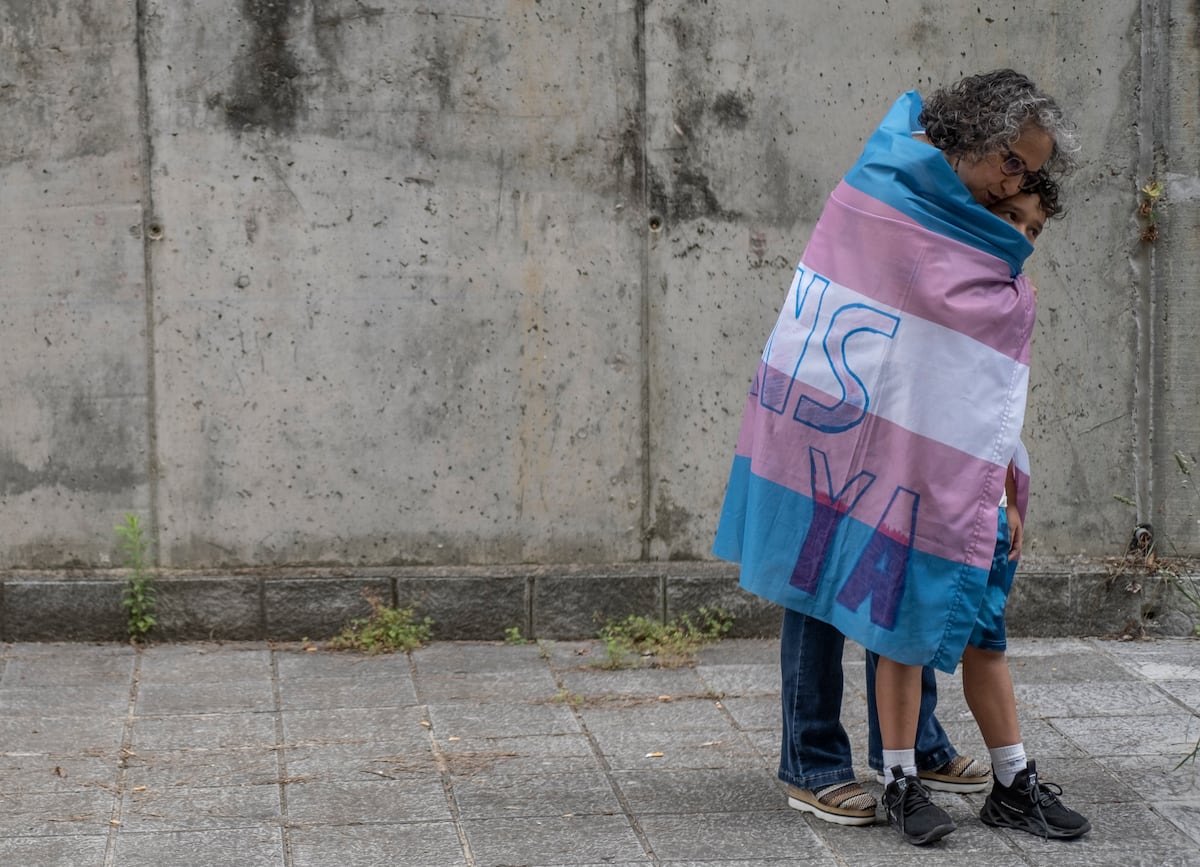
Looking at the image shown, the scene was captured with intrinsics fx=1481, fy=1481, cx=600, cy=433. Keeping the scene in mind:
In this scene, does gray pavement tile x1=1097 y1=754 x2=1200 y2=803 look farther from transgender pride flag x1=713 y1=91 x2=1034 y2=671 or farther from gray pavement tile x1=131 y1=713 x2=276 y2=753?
gray pavement tile x1=131 y1=713 x2=276 y2=753

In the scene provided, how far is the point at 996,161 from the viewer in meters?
3.56

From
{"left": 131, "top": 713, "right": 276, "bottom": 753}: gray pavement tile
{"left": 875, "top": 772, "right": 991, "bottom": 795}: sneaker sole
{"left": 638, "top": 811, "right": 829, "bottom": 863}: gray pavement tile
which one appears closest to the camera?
{"left": 638, "top": 811, "right": 829, "bottom": 863}: gray pavement tile

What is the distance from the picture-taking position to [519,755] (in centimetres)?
440

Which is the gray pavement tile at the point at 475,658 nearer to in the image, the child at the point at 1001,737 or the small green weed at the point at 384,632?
the small green weed at the point at 384,632

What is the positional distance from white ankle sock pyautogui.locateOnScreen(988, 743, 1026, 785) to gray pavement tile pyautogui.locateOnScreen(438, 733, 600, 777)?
116cm

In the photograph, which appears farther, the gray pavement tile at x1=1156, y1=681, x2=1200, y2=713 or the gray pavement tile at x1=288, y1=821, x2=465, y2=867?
the gray pavement tile at x1=1156, y1=681, x2=1200, y2=713

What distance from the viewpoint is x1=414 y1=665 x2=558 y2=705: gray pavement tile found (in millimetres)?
4992

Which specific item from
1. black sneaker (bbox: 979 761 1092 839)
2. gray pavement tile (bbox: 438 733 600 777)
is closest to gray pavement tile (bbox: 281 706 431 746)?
gray pavement tile (bbox: 438 733 600 777)

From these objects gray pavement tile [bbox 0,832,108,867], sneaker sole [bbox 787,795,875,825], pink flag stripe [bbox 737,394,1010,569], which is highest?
pink flag stripe [bbox 737,394,1010,569]

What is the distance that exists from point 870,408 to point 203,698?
2552 mm

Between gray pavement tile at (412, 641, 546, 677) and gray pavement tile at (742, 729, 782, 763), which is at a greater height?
gray pavement tile at (742, 729, 782, 763)

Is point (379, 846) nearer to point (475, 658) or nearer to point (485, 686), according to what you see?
point (485, 686)

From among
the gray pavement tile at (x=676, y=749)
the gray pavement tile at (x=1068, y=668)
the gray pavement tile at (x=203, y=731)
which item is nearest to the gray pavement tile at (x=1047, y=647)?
the gray pavement tile at (x=1068, y=668)

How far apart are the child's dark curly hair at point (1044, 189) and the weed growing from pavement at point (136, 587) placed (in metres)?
3.55
